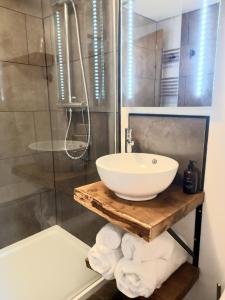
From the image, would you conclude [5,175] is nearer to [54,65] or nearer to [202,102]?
[54,65]

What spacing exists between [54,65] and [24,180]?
1.03 m

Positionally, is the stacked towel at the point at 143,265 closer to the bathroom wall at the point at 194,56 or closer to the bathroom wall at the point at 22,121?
the bathroom wall at the point at 194,56

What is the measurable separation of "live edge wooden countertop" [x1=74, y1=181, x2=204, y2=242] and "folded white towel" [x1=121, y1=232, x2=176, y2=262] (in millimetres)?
128

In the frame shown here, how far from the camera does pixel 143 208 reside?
3.18ft

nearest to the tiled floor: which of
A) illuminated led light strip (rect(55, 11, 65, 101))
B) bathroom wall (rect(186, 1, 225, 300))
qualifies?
bathroom wall (rect(186, 1, 225, 300))

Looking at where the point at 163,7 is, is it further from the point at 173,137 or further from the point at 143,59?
the point at 173,137

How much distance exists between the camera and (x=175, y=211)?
0.96 meters

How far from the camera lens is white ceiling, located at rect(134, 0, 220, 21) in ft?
3.61

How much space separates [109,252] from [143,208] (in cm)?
33

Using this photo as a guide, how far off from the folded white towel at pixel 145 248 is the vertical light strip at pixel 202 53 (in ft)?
2.44

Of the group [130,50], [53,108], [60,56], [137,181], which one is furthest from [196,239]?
[60,56]

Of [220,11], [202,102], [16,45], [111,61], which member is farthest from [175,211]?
[16,45]

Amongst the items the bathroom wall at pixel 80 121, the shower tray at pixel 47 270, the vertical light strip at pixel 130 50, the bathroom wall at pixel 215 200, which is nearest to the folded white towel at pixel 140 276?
the bathroom wall at pixel 215 200

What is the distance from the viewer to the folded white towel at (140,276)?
985mm
